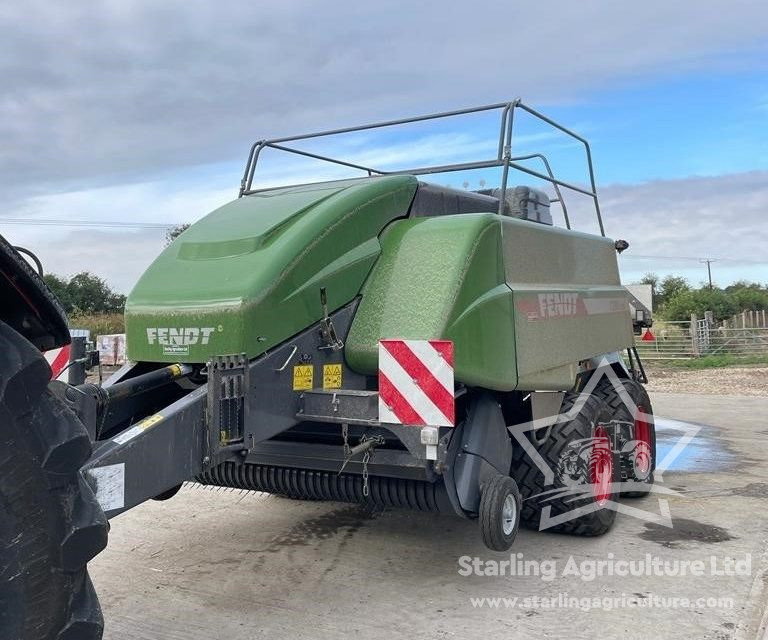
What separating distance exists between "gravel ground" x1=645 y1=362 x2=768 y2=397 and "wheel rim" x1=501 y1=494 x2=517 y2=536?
10.1 metres

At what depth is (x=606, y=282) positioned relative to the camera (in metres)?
5.79

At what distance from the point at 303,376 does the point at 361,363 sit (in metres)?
0.32

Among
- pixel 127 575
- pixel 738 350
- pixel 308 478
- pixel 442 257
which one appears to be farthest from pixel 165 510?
pixel 738 350

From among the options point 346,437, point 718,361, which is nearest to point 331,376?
point 346,437

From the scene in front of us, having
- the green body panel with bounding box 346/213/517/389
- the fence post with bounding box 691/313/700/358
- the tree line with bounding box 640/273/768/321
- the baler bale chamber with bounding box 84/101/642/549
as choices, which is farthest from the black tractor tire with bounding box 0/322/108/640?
the tree line with bounding box 640/273/768/321

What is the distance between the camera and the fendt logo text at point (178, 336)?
3.58 metres

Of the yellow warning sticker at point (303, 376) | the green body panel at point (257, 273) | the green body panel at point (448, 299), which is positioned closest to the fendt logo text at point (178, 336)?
the green body panel at point (257, 273)

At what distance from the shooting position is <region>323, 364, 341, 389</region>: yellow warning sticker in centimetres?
383

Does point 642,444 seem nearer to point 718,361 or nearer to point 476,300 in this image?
point 476,300

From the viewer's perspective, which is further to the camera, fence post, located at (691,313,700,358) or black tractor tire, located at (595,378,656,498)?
fence post, located at (691,313,700,358)

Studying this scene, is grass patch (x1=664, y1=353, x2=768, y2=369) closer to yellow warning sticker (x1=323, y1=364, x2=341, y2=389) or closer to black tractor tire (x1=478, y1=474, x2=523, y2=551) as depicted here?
black tractor tire (x1=478, y1=474, x2=523, y2=551)

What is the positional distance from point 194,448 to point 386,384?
915mm

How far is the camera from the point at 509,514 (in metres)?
3.84

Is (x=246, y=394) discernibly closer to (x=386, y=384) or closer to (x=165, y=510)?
(x=386, y=384)
